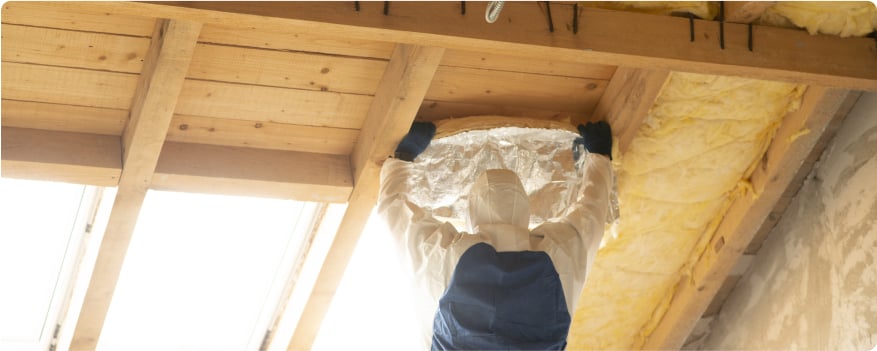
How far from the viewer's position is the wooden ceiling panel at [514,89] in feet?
9.52

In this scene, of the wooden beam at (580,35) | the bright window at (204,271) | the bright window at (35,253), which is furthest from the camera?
the bright window at (204,271)

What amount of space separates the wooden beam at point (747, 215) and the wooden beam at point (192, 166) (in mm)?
1239

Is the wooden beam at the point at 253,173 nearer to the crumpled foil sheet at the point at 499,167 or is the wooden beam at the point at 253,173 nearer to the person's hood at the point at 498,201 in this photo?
the crumpled foil sheet at the point at 499,167

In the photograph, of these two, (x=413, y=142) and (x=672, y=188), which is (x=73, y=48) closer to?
(x=413, y=142)

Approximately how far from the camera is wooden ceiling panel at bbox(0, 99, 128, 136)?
2711 mm

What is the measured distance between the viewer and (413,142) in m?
2.85

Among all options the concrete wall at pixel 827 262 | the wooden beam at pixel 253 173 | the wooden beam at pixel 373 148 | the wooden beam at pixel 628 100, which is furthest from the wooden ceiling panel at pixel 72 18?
the concrete wall at pixel 827 262

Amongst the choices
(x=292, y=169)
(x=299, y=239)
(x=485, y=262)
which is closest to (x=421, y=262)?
(x=485, y=262)

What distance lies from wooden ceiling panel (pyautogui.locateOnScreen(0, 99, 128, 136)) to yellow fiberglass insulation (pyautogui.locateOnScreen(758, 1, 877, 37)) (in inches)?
69.2

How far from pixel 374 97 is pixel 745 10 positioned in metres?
1.01

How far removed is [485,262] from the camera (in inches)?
101

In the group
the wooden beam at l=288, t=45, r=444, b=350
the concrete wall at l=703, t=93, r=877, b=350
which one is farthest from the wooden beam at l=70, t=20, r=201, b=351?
the concrete wall at l=703, t=93, r=877, b=350

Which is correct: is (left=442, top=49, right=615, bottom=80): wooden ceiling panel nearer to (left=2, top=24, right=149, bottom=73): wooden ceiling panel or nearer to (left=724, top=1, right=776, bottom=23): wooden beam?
(left=724, top=1, right=776, bottom=23): wooden beam

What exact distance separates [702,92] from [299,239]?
1.33m
